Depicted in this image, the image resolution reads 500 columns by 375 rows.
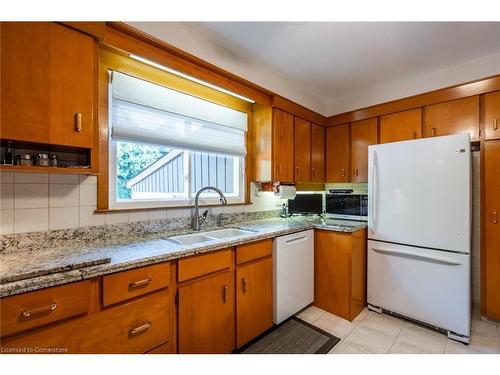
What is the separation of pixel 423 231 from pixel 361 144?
4.09 ft

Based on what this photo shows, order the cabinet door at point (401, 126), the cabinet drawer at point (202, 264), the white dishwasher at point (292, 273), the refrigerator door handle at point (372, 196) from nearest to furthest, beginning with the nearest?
1. the cabinet drawer at point (202, 264)
2. the white dishwasher at point (292, 273)
3. the refrigerator door handle at point (372, 196)
4. the cabinet door at point (401, 126)

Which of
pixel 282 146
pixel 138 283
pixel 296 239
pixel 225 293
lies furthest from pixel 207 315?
pixel 282 146

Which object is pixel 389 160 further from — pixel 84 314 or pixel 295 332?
pixel 84 314

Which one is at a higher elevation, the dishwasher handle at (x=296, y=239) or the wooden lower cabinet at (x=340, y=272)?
the dishwasher handle at (x=296, y=239)

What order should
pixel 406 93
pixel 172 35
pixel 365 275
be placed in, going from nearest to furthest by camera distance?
1. pixel 172 35
2. pixel 365 275
3. pixel 406 93

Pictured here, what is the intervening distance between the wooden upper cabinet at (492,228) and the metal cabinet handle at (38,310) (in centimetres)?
320

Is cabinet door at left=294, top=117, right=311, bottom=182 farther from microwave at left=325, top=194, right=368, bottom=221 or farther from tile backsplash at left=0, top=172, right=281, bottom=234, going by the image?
tile backsplash at left=0, top=172, right=281, bottom=234

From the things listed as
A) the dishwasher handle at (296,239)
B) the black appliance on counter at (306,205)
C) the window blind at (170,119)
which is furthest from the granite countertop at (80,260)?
the black appliance on counter at (306,205)

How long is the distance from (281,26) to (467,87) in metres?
1.87

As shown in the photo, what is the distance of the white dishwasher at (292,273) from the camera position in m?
1.99

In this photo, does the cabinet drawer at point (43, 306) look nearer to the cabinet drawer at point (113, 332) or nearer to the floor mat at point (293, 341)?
the cabinet drawer at point (113, 332)

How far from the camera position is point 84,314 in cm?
104

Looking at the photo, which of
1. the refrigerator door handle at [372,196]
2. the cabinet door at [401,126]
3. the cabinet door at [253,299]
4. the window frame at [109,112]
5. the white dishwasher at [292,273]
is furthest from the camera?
the cabinet door at [401,126]

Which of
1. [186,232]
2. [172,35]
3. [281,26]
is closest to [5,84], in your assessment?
[172,35]
